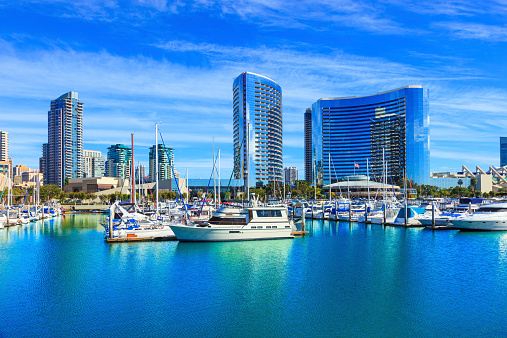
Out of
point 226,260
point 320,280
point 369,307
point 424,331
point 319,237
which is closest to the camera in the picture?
point 424,331

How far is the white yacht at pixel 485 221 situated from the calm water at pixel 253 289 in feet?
41.9

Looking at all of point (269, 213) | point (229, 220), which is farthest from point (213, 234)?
point (269, 213)

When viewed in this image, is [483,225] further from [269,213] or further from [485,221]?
[269,213]

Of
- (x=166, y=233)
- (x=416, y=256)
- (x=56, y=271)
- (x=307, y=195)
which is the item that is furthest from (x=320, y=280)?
(x=307, y=195)

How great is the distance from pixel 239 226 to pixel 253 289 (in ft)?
76.3

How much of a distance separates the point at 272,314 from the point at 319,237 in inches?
1583

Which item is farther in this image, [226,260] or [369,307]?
[226,260]

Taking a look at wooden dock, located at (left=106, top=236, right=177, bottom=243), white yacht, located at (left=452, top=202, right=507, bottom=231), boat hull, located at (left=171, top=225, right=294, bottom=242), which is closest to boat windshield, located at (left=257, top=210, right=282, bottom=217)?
boat hull, located at (left=171, top=225, right=294, bottom=242)

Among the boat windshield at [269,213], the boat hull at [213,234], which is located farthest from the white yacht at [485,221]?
the boat hull at [213,234]

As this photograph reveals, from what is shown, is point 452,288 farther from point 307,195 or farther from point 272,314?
point 307,195

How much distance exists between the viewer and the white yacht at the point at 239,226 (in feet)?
183

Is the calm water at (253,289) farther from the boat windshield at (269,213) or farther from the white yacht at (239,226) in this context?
the boat windshield at (269,213)

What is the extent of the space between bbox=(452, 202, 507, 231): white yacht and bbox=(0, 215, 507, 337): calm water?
41.9 feet

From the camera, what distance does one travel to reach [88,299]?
30.6m
